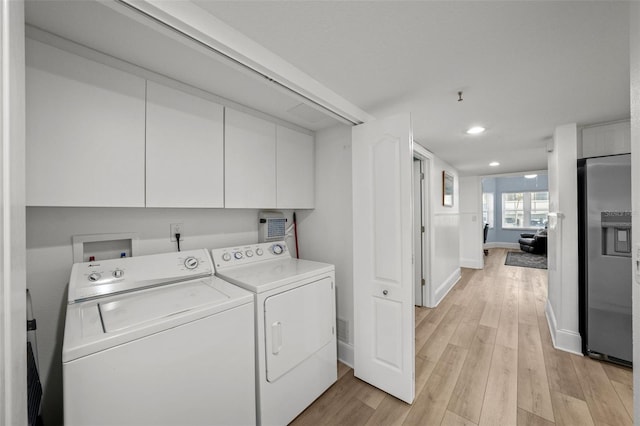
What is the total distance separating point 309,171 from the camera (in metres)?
2.38

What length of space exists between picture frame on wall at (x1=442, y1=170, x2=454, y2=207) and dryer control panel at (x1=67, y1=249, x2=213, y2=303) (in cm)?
360

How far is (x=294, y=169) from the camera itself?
224cm

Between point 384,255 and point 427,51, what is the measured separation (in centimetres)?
128

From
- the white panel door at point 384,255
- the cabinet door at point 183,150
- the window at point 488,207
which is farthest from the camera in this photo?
the window at point 488,207

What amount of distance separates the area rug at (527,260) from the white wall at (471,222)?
1034 millimetres

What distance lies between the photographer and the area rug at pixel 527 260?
5603 mm

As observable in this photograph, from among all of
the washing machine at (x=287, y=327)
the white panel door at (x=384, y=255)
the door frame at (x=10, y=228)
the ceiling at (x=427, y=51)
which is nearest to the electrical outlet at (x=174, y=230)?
the washing machine at (x=287, y=327)

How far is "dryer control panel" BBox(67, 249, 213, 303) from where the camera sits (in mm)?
1272

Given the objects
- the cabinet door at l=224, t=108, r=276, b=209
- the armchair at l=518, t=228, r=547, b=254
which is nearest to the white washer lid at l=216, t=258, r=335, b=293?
the cabinet door at l=224, t=108, r=276, b=209

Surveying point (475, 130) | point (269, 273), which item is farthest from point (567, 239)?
point (269, 273)

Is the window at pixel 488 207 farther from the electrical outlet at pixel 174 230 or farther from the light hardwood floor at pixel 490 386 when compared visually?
the electrical outlet at pixel 174 230

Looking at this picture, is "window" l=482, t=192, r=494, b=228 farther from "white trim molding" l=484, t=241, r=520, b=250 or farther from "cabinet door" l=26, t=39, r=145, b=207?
"cabinet door" l=26, t=39, r=145, b=207

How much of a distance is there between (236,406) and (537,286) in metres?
4.98

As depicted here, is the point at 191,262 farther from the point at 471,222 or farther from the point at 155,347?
the point at 471,222
